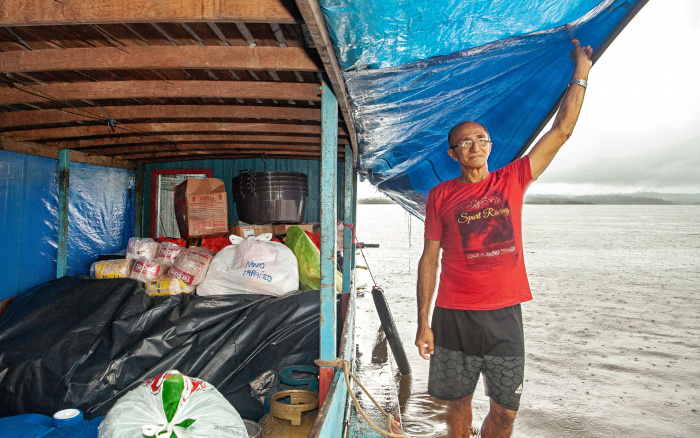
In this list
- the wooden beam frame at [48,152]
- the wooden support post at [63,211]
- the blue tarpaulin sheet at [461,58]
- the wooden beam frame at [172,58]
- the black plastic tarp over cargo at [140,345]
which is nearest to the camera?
the blue tarpaulin sheet at [461,58]

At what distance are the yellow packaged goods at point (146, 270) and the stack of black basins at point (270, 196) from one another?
3.85ft

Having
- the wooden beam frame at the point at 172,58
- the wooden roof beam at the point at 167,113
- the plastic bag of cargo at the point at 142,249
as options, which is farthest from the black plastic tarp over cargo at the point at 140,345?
the wooden beam frame at the point at 172,58

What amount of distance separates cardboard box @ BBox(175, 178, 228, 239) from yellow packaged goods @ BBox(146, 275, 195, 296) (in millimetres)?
1194

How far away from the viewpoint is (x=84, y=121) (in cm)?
357

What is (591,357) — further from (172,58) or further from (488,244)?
(172,58)

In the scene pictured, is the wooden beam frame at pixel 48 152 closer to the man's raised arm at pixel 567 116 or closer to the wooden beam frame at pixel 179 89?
the wooden beam frame at pixel 179 89

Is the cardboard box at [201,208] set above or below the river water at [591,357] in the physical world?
above

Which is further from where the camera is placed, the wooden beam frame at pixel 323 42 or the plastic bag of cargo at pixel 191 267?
the plastic bag of cargo at pixel 191 267

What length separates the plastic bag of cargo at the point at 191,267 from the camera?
364cm

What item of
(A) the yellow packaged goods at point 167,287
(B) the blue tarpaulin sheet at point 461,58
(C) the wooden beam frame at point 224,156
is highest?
(C) the wooden beam frame at point 224,156

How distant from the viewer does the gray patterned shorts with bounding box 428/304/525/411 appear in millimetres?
1974

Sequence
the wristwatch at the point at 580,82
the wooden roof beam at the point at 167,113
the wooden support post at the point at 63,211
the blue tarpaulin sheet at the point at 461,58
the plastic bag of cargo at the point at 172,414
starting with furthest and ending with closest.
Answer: the wooden support post at the point at 63,211 → the wooden roof beam at the point at 167,113 → the wristwatch at the point at 580,82 → the plastic bag of cargo at the point at 172,414 → the blue tarpaulin sheet at the point at 461,58

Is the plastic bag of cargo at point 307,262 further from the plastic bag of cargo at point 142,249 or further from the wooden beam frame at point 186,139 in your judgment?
the plastic bag of cargo at point 142,249

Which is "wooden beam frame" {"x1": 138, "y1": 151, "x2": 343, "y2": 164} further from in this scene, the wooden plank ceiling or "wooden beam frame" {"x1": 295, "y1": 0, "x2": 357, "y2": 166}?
"wooden beam frame" {"x1": 295, "y1": 0, "x2": 357, "y2": 166}
